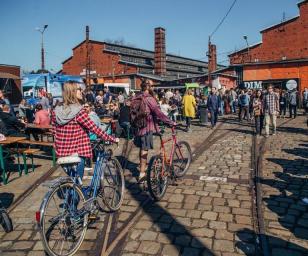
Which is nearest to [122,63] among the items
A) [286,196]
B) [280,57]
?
[280,57]

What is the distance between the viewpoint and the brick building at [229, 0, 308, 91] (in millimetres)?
32094

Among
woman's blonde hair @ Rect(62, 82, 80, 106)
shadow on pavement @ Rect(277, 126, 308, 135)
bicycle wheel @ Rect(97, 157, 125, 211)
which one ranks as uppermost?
woman's blonde hair @ Rect(62, 82, 80, 106)

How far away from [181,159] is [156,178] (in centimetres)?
149

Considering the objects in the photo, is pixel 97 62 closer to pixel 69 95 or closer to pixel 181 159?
pixel 181 159

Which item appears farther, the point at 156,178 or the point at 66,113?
the point at 156,178

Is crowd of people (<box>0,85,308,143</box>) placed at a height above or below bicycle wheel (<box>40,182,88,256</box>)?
above

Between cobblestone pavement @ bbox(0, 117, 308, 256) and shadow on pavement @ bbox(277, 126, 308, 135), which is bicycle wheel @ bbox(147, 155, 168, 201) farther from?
shadow on pavement @ bbox(277, 126, 308, 135)

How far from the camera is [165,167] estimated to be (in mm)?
6195

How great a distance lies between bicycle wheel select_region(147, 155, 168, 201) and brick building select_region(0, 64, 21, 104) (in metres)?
28.1

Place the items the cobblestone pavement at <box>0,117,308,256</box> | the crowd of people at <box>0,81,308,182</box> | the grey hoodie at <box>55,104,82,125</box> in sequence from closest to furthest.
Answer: the cobblestone pavement at <box>0,117,308,256</box> < the grey hoodie at <box>55,104,82,125</box> < the crowd of people at <box>0,81,308,182</box>

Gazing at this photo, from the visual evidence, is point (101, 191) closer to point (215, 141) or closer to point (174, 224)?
point (174, 224)

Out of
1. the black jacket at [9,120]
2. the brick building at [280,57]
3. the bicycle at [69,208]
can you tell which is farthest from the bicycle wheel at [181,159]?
the brick building at [280,57]

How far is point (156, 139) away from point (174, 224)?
783 cm

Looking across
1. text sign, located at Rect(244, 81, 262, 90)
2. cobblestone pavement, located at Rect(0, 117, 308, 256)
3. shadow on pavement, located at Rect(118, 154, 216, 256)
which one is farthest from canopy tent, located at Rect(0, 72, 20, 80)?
shadow on pavement, located at Rect(118, 154, 216, 256)
